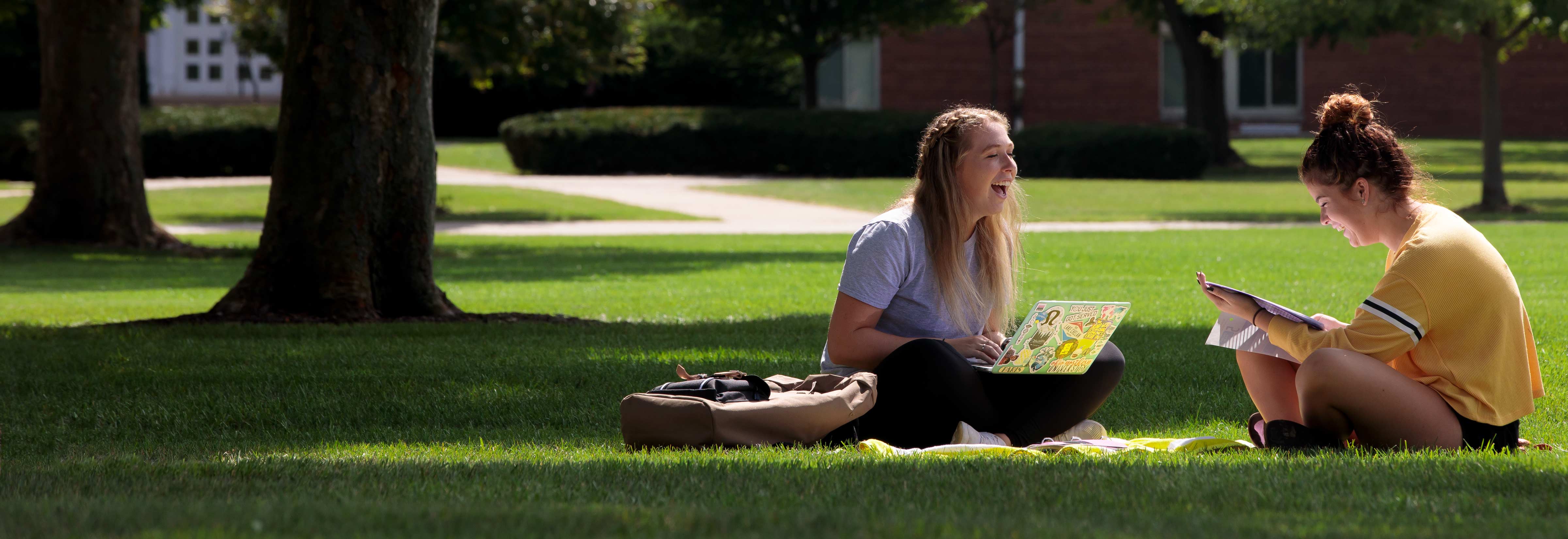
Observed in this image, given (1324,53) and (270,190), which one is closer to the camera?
(270,190)

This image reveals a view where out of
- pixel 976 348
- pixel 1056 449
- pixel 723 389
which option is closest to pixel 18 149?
pixel 723 389

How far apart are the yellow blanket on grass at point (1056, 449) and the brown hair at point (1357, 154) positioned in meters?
0.96

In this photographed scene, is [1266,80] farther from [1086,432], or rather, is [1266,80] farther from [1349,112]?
[1349,112]

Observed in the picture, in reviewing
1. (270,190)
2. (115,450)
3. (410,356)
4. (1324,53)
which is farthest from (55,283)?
(1324,53)

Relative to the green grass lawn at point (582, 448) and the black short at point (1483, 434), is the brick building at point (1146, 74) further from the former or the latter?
the black short at point (1483, 434)

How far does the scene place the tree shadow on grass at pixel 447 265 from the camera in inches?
539

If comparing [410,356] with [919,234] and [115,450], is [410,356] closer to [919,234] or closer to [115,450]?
[115,450]

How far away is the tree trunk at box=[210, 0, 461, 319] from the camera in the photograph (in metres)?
8.89

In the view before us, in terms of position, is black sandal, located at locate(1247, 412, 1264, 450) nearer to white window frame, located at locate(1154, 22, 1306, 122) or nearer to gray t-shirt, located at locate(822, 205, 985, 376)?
gray t-shirt, located at locate(822, 205, 985, 376)

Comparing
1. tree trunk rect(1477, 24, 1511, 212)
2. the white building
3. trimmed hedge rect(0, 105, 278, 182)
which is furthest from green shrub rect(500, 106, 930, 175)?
the white building

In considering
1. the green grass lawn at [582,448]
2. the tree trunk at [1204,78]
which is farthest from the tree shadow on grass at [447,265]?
the tree trunk at [1204,78]

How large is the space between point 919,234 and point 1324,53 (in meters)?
37.7

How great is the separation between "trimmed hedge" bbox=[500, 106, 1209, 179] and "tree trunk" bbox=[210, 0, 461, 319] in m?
21.6

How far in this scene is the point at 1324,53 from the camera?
39594mm
